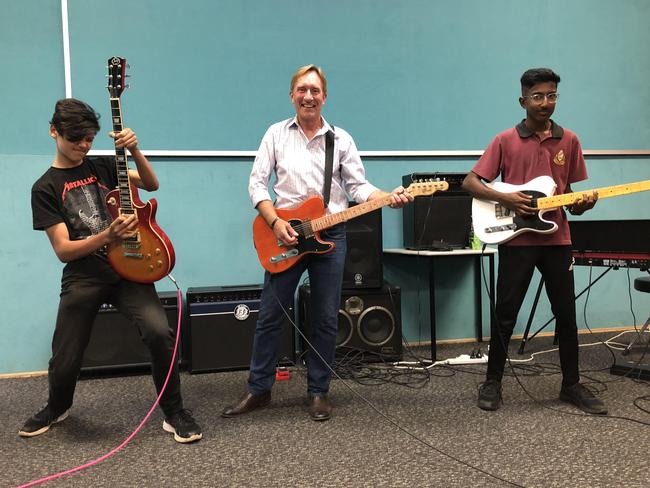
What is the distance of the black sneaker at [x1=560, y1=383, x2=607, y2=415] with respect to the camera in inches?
89.6

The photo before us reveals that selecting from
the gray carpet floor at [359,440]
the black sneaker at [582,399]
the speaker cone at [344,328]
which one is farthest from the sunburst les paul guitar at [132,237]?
the black sneaker at [582,399]

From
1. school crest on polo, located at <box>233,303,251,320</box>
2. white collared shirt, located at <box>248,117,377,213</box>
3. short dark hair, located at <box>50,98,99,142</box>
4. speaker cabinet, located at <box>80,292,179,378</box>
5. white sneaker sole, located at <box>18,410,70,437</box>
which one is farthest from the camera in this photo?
school crest on polo, located at <box>233,303,251,320</box>

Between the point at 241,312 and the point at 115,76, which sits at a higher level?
the point at 115,76

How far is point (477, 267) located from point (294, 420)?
2.20m

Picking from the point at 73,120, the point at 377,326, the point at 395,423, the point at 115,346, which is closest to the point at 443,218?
the point at 377,326

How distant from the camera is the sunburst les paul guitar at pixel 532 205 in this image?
225 centimetres

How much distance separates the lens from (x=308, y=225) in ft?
7.44

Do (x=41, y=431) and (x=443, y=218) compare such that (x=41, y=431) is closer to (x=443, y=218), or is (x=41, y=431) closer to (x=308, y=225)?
(x=308, y=225)

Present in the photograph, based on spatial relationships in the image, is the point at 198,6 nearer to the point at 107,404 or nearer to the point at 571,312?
the point at 107,404

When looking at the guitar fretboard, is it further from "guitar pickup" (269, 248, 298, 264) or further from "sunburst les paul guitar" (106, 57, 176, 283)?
"guitar pickup" (269, 248, 298, 264)

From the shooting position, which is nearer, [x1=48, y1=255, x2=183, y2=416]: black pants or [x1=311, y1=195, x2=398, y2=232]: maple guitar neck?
[x1=48, y1=255, x2=183, y2=416]: black pants

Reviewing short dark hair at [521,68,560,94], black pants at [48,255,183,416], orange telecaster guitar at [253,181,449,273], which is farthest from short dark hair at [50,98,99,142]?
short dark hair at [521,68,560,94]

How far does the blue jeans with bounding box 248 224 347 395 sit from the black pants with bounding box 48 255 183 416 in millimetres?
400

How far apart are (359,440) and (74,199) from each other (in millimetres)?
1515
